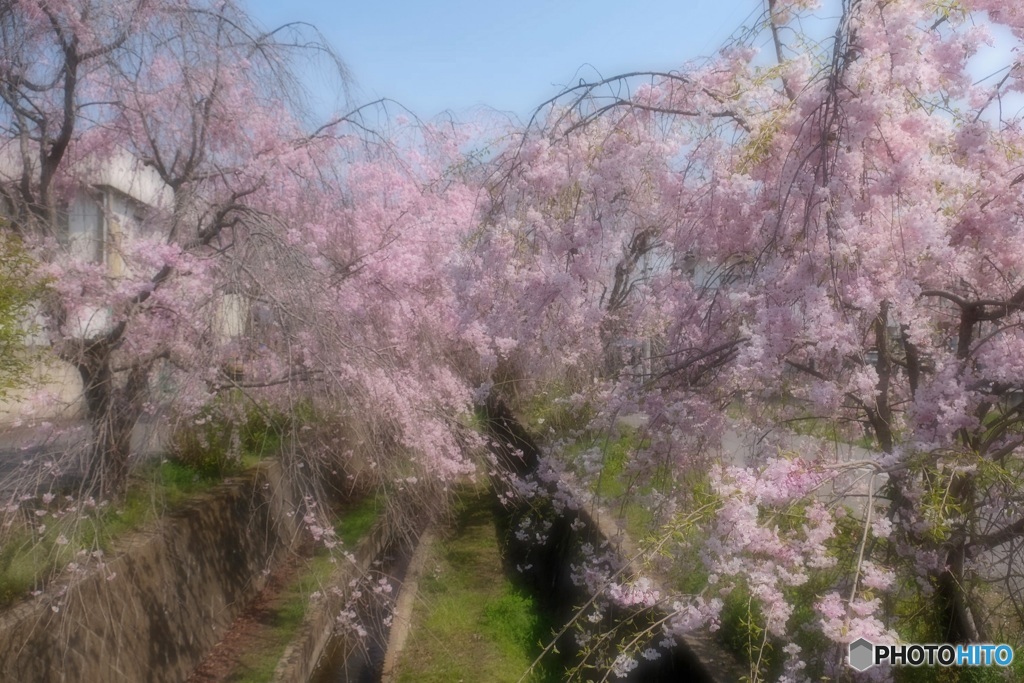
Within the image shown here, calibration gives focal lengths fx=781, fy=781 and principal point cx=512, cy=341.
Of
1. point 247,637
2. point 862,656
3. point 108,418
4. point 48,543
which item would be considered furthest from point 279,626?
point 862,656

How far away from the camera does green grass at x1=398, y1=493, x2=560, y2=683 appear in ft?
23.4

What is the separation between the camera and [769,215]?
4004 mm

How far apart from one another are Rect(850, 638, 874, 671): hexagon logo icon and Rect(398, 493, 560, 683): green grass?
152 inches

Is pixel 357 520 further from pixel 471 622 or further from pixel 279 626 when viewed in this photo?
pixel 471 622

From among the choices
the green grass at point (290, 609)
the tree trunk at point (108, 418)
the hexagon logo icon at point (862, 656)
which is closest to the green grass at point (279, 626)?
the green grass at point (290, 609)

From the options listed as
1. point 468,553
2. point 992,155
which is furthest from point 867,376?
point 468,553

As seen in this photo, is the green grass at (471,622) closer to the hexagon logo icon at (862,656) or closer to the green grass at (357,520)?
the green grass at (357,520)

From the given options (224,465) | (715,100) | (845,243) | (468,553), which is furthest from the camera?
(468,553)

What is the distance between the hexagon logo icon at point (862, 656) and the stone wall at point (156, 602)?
4.34 m

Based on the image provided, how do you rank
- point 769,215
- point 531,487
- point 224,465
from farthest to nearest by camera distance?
point 224,465, point 531,487, point 769,215

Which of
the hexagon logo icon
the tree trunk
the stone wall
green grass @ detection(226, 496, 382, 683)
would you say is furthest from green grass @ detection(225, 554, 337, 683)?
the hexagon logo icon

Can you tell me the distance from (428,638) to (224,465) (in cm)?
315

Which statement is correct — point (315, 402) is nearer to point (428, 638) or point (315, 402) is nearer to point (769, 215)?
point (428, 638)

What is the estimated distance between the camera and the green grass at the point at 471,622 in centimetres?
713
